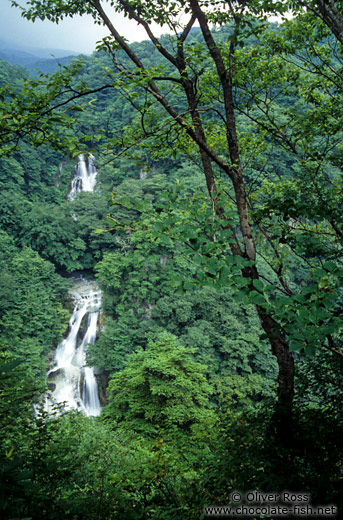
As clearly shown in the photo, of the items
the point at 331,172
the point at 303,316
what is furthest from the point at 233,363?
the point at 331,172

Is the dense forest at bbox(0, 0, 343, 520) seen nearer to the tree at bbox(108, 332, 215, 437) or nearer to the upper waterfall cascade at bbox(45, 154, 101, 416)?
the tree at bbox(108, 332, 215, 437)

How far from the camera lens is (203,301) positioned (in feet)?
57.2

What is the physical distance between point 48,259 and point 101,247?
422 centimetres

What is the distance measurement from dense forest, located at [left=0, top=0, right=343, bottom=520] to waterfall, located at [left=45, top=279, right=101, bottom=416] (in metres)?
0.69

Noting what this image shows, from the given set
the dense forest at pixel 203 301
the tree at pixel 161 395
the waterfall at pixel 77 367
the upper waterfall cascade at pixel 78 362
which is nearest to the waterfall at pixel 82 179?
the upper waterfall cascade at pixel 78 362

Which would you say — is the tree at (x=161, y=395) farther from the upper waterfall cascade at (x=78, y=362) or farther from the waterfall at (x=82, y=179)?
the waterfall at (x=82, y=179)

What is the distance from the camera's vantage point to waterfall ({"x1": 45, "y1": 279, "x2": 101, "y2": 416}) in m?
16.2

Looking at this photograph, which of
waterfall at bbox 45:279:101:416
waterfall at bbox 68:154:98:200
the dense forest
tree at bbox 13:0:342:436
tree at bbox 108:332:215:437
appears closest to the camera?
tree at bbox 13:0:342:436

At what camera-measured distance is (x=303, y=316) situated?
1.66 metres

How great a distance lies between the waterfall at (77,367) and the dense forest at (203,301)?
2.26ft

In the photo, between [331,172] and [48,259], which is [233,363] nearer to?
[48,259]

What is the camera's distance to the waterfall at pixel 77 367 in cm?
1616

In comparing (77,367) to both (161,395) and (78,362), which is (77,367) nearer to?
(78,362)

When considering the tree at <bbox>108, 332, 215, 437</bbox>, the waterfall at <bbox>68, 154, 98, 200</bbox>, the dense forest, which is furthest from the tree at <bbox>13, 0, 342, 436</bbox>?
the waterfall at <bbox>68, 154, 98, 200</bbox>
